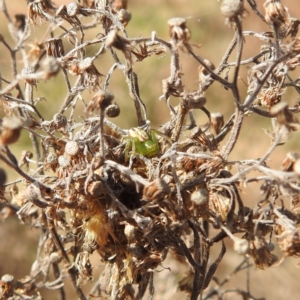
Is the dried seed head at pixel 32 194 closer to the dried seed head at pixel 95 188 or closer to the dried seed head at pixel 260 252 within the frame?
the dried seed head at pixel 95 188

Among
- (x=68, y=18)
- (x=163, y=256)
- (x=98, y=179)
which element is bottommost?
(x=163, y=256)

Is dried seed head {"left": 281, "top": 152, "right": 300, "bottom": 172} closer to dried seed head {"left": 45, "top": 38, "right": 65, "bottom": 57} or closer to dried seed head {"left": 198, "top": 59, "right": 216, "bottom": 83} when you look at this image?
dried seed head {"left": 198, "top": 59, "right": 216, "bottom": 83}

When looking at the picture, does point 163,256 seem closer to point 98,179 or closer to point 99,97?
point 98,179

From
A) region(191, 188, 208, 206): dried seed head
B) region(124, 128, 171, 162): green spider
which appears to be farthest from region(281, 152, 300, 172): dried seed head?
region(124, 128, 171, 162): green spider

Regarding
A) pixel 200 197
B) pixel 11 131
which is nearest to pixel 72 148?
pixel 11 131

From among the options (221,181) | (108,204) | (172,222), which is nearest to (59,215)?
(108,204)

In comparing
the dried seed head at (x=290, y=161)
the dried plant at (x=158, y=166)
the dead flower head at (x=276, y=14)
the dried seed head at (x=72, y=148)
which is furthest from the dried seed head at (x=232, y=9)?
the dried seed head at (x=72, y=148)
